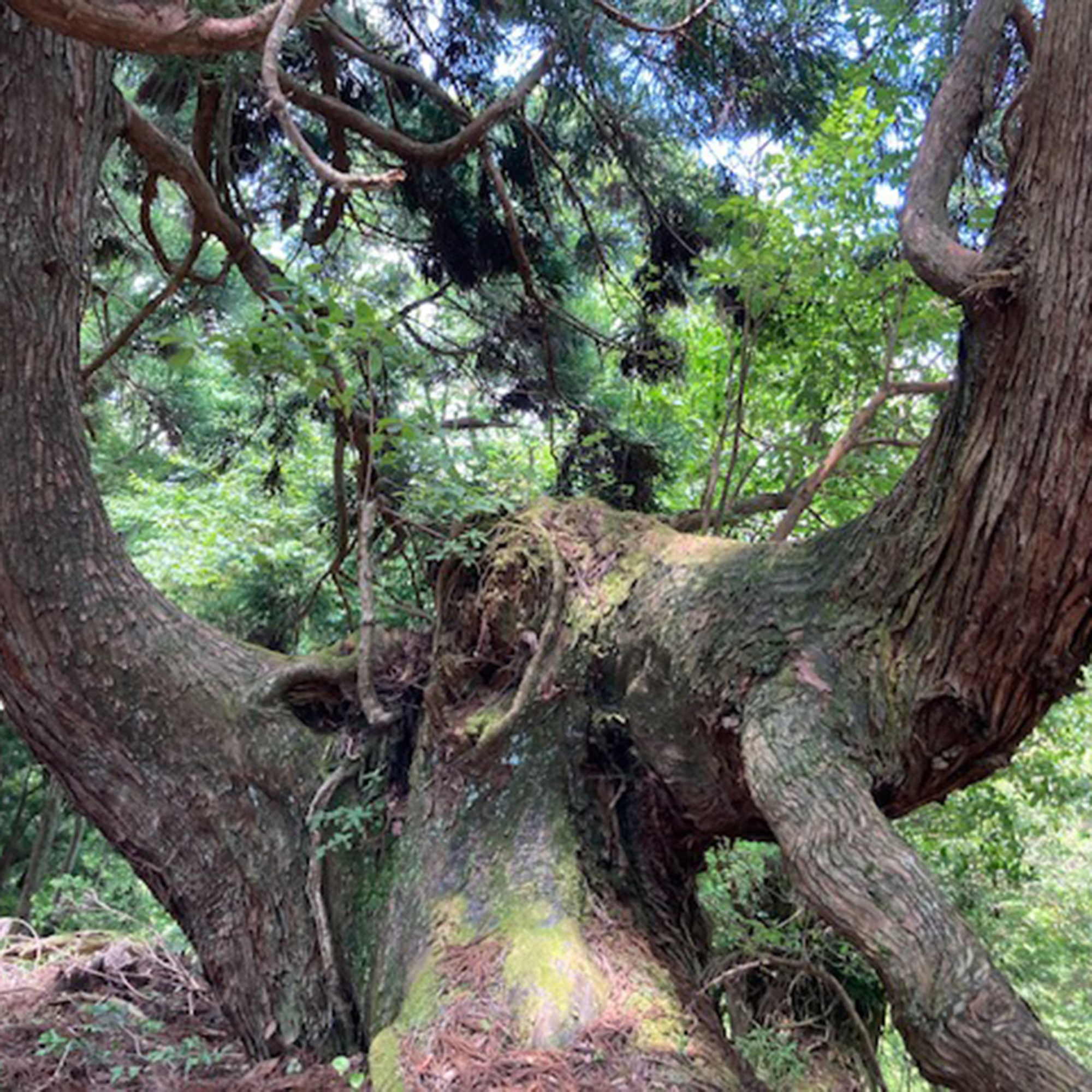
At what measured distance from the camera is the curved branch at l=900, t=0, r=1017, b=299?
7.26ft

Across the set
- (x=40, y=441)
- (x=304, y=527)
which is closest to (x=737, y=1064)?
(x=40, y=441)

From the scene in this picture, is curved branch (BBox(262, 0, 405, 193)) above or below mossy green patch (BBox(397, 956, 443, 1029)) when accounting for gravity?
above

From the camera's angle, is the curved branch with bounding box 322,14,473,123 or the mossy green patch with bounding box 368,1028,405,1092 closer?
the mossy green patch with bounding box 368,1028,405,1092

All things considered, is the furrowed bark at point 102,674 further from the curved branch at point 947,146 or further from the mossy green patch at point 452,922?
the curved branch at point 947,146

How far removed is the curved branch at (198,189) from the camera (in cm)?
368

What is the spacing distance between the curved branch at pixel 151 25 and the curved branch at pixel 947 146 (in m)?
1.48

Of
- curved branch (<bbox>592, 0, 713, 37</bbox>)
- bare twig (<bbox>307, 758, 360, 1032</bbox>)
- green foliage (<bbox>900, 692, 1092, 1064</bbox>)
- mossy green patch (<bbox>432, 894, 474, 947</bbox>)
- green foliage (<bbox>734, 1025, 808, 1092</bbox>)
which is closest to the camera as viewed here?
mossy green patch (<bbox>432, 894, 474, 947</bbox>)

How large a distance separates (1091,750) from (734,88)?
4765 millimetres

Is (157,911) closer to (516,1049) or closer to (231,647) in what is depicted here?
(231,647)

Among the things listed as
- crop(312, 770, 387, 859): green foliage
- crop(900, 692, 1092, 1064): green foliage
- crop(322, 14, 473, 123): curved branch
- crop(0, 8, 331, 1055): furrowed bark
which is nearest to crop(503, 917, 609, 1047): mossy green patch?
crop(312, 770, 387, 859): green foliage

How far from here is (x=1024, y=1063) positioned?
1778mm

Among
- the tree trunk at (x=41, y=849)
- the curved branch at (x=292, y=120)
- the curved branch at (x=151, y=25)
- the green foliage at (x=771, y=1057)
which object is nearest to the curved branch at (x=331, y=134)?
the curved branch at (x=151, y=25)

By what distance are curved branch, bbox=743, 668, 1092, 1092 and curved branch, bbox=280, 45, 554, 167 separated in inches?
110

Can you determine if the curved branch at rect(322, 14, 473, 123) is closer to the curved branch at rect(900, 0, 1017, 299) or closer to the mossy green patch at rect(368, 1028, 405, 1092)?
the curved branch at rect(900, 0, 1017, 299)
